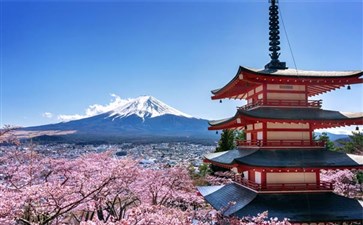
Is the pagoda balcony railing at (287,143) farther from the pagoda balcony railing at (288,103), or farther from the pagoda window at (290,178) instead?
the pagoda balcony railing at (288,103)

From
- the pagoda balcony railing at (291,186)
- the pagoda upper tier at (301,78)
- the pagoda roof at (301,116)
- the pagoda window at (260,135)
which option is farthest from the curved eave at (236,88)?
the pagoda balcony railing at (291,186)

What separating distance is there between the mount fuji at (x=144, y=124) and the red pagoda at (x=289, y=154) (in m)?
80.5

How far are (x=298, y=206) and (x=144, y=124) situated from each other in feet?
378

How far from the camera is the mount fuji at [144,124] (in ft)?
320

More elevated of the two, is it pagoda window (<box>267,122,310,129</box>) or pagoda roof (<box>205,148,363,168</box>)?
pagoda window (<box>267,122,310,129</box>)

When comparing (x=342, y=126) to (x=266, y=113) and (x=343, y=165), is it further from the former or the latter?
(x=266, y=113)

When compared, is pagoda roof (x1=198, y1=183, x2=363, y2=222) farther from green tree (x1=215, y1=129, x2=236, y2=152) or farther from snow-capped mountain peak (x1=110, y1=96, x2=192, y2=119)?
snow-capped mountain peak (x1=110, y1=96, x2=192, y2=119)

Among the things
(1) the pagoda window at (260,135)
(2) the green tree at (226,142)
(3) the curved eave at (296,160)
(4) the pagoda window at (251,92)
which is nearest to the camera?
(3) the curved eave at (296,160)

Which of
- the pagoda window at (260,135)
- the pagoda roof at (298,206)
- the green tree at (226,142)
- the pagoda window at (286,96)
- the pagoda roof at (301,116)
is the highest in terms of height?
the pagoda window at (286,96)

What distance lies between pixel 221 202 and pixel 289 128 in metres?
3.51

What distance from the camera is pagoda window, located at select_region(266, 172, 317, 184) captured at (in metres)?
10.3

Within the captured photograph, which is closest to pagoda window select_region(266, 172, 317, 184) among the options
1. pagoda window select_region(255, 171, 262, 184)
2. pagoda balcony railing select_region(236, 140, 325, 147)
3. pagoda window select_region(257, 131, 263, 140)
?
pagoda window select_region(255, 171, 262, 184)

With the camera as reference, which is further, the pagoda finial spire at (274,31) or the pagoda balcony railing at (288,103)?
the pagoda finial spire at (274,31)

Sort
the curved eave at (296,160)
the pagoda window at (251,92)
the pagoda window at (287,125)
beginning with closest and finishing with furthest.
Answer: the curved eave at (296,160) → the pagoda window at (287,125) → the pagoda window at (251,92)
